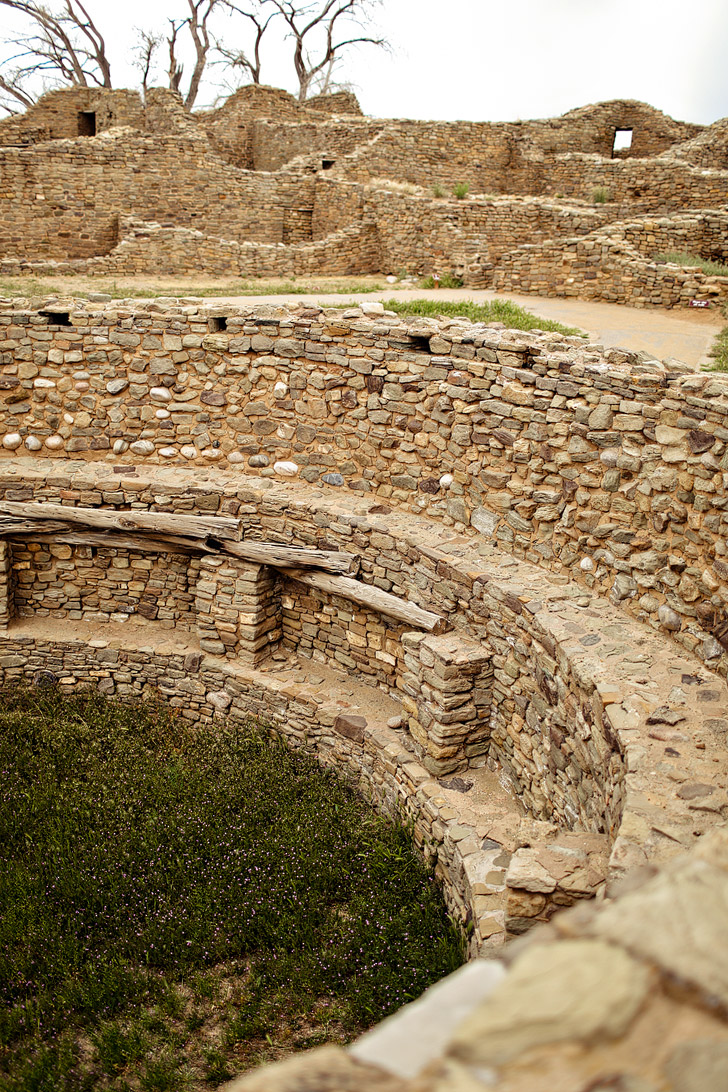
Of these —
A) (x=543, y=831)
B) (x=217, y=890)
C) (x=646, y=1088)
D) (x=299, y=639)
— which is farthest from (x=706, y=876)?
(x=299, y=639)

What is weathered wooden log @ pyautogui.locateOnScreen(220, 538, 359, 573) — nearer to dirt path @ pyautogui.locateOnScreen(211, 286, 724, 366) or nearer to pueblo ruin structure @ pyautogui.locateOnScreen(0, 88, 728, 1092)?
pueblo ruin structure @ pyautogui.locateOnScreen(0, 88, 728, 1092)

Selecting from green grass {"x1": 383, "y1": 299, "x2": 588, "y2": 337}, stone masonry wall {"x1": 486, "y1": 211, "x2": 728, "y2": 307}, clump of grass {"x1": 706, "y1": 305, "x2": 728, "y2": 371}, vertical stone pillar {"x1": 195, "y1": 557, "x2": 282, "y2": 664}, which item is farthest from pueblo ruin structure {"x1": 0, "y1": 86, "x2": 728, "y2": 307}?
vertical stone pillar {"x1": 195, "y1": 557, "x2": 282, "y2": 664}

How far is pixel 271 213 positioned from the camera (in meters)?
17.6

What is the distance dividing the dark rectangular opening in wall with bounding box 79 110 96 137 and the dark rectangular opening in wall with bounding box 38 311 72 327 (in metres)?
16.3

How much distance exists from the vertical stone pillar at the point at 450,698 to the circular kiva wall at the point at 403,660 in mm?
18

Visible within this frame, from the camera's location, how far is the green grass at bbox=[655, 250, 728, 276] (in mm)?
12445

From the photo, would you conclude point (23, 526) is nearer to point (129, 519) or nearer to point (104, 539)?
point (104, 539)

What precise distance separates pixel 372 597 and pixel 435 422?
1.72 meters

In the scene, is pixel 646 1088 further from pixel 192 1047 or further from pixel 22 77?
pixel 22 77

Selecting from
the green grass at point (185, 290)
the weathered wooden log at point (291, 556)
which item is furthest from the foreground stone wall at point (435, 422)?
the green grass at point (185, 290)

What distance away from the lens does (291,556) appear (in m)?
7.67

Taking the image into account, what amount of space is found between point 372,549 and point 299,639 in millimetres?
1475

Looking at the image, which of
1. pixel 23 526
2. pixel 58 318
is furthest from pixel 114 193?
pixel 23 526

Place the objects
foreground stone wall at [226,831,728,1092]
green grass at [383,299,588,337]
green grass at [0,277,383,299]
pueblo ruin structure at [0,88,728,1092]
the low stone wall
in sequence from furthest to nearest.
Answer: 1. green grass at [0,277,383,299]
2. green grass at [383,299,588,337]
3. the low stone wall
4. pueblo ruin structure at [0,88,728,1092]
5. foreground stone wall at [226,831,728,1092]
